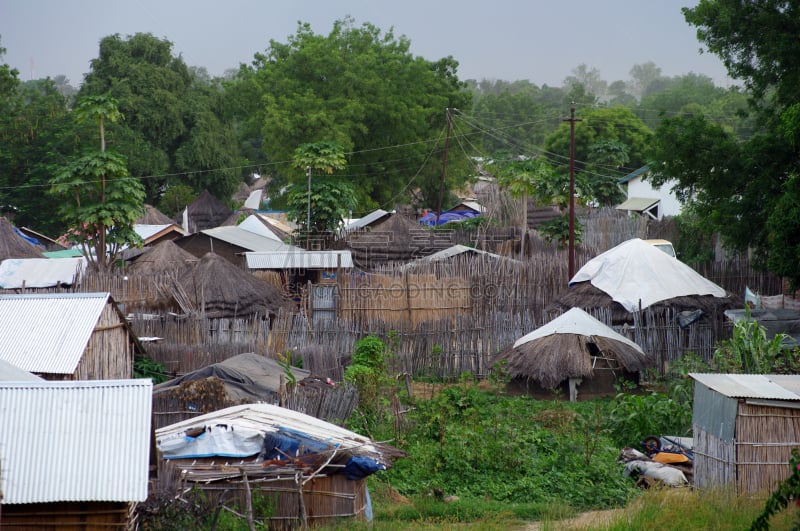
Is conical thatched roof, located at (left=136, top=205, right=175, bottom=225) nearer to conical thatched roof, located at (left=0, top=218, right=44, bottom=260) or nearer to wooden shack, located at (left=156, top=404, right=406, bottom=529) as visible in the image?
conical thatched roof, located at (left=0, top=218, right=44, bottom=260)

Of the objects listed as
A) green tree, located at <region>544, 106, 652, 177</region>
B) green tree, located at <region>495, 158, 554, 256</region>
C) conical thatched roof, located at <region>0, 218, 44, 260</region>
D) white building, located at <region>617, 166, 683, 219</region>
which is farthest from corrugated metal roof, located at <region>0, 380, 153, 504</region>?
green tree, located at <region>544, 106, 652, 177</region>

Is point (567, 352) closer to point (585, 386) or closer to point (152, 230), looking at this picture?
point (585, 386)

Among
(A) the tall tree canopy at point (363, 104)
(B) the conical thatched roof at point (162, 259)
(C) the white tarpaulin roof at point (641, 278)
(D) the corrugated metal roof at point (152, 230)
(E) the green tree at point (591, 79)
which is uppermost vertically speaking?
(E) the green tree at point (591, 79)

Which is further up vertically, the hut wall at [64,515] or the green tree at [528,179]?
the green tree at [528,179]

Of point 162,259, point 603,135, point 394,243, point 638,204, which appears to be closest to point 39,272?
point 162,259

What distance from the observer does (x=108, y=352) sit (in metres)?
14.9

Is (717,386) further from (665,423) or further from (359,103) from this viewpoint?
(359,103)

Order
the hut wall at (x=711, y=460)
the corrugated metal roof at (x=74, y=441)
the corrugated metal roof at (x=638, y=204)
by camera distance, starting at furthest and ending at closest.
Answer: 1. the corrugated metal roof at (x=638, y=204)
2. the hut wall at (x=711, y=460)
3. the corrugated metal roof at (x=74, y=441)

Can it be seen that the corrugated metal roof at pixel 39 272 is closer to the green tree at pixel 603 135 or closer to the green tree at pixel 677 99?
the green tree at pixel 603 135

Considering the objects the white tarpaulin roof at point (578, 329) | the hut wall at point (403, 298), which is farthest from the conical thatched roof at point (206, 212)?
the white tarpaulin roof at point (578, 329)

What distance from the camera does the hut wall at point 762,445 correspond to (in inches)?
426

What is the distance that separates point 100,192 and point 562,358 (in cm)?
1324

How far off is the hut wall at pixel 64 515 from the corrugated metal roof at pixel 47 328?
5.01m

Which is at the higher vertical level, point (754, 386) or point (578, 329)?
point (578, 329)
